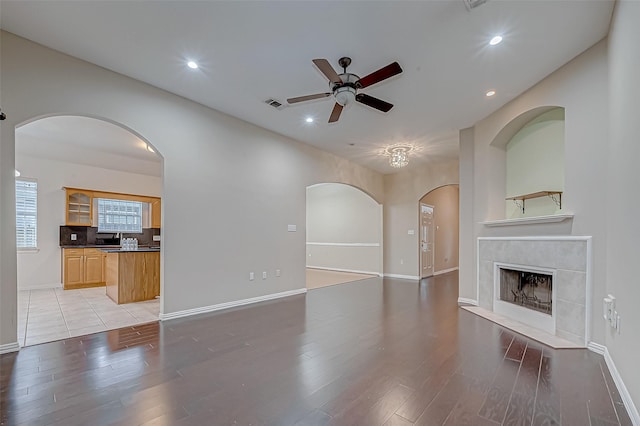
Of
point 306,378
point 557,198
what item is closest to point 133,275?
point 306,378

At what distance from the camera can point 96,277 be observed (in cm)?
658

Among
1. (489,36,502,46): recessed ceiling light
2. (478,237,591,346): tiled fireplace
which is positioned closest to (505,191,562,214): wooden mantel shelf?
(478,237,591,346): tiled fireplace

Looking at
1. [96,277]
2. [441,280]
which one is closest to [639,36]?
[441,280]

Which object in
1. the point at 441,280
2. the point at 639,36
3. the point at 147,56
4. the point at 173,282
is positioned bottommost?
the point at 441,280

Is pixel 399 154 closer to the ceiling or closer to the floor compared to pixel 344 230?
closer to the ceiling

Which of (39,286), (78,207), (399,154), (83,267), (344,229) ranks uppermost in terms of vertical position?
(399,154)

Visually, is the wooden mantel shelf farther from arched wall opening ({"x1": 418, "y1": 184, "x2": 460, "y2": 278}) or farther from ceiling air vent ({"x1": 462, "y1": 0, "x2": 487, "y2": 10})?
arched wall opening ({"x1": 418, "y1": 184, "x2": 460, "y2": 278})

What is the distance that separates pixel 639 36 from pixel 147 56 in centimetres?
437

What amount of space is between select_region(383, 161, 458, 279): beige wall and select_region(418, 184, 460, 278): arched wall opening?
207mm

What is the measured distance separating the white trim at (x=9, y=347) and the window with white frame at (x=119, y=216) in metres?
5.15

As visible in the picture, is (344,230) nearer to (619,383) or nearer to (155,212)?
(155,212)

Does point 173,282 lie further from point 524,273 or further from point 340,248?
point 340,248

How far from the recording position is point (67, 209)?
261 inches

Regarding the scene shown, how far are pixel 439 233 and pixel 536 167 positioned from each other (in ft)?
17.7
